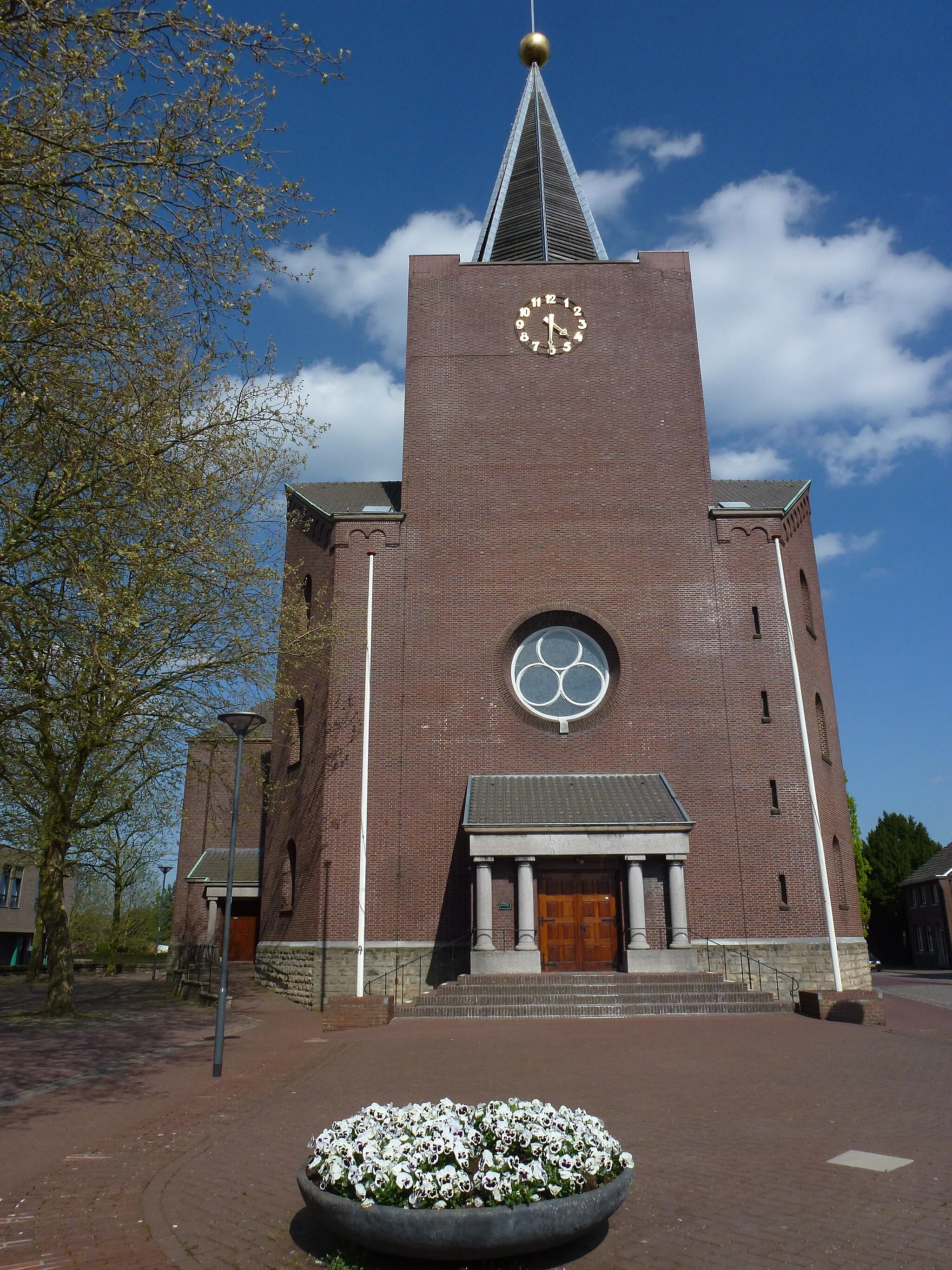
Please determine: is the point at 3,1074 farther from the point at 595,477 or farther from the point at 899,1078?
the point at 595,477

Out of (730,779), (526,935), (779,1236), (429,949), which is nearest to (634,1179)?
(779,1236)

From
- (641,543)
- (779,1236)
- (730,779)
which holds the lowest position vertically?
(779,1236)

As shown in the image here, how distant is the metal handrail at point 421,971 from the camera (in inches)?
815

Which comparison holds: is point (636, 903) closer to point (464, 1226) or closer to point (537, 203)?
point (464, 1226)

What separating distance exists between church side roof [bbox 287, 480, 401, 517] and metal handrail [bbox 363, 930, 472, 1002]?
10.9 meters

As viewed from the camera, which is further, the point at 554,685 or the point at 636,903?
the point at 554,685

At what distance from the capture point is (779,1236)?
18.0ft

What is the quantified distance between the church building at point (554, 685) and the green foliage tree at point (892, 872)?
4376 cm

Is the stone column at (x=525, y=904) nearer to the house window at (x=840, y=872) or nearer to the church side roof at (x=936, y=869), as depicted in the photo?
the house window at (x=840, y=872)

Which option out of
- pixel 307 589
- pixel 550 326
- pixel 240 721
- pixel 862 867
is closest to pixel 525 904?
pixel 240 721

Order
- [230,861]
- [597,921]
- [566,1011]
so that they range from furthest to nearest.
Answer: [597,921]
[566,1011]
[230,861]

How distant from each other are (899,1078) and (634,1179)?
5667mm

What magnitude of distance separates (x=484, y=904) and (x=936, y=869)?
47.0 meters

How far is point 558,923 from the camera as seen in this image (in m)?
20.6
